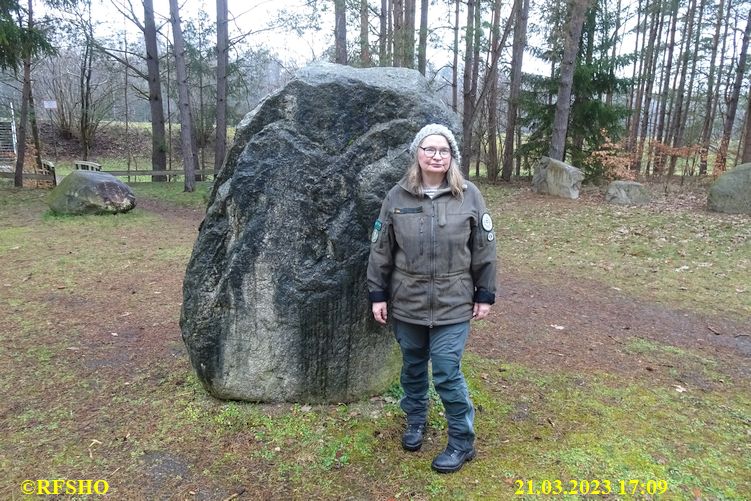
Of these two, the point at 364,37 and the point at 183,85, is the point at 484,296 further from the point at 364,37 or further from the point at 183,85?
the point at 364,37

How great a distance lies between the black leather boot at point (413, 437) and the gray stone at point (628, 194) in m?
10.6

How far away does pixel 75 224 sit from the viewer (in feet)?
31.1

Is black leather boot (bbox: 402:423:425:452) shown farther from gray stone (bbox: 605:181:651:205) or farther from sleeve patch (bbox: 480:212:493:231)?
gray stone (bbox: 605:181:651:205)

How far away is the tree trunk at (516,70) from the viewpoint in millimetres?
15453

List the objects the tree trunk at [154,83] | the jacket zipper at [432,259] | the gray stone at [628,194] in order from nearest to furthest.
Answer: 1. the jacket zipper at [432,259]
2. the gray stone at [628,194]
3. the tree trunk at [154,83]

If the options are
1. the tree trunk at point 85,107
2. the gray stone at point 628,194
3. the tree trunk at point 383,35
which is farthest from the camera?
the tree trunk at point 85,107

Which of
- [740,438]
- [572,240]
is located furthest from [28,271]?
[572,240]

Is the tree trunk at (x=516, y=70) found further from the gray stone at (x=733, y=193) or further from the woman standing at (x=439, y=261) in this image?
the woman standing at (x=439, y=261)

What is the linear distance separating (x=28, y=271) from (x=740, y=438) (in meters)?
7.56

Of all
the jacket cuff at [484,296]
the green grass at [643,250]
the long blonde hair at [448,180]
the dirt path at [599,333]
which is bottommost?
the dirt path at [599,333]

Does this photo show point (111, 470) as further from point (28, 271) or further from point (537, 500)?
point (28, 271)

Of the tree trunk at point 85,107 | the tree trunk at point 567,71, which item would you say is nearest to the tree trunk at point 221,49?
the tree trunk at point 567,71

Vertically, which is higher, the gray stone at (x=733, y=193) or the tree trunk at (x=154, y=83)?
the tree trunk at (x=154, y=83)

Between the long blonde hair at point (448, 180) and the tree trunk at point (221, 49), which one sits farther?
the tree trunk at point (221, 49)
